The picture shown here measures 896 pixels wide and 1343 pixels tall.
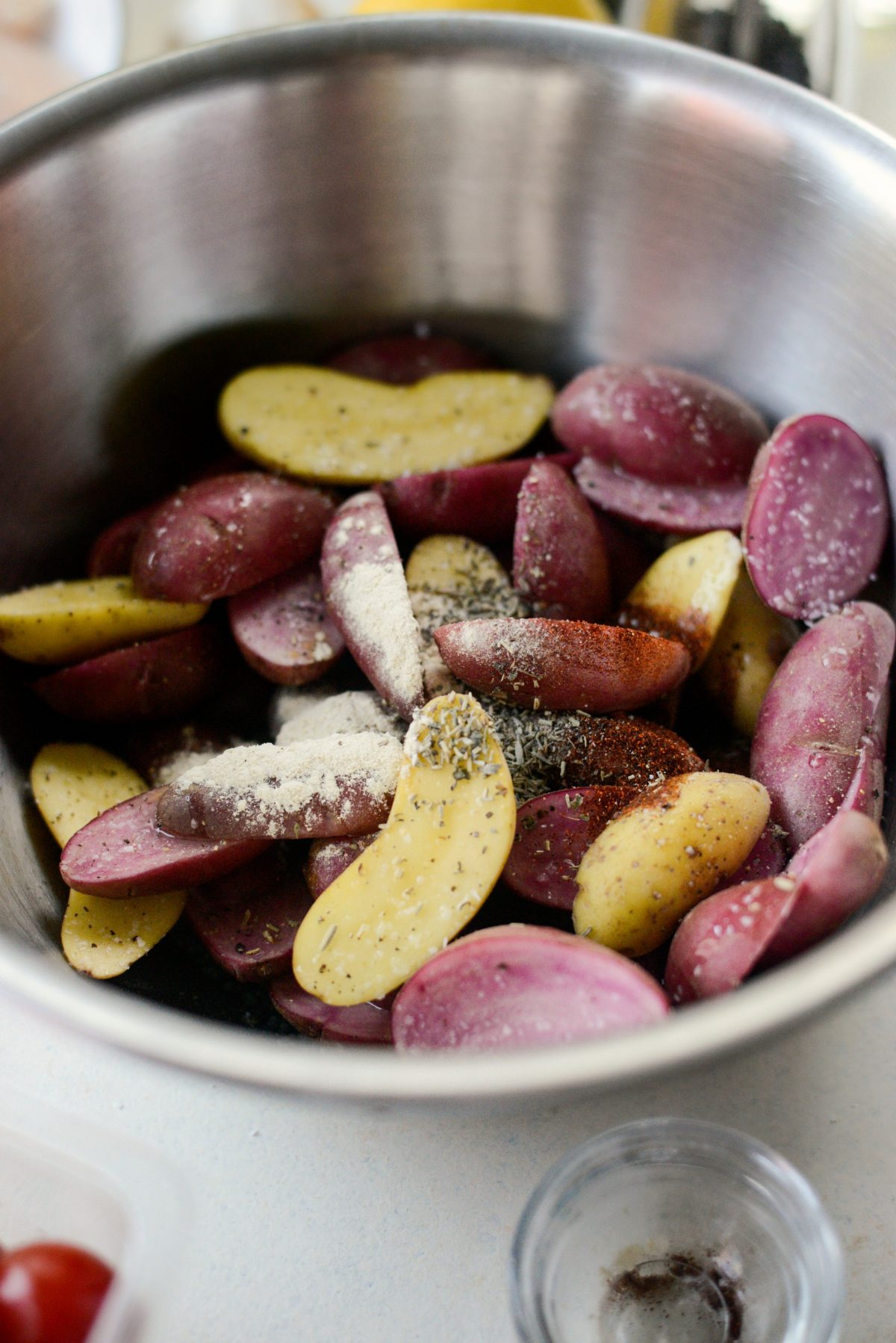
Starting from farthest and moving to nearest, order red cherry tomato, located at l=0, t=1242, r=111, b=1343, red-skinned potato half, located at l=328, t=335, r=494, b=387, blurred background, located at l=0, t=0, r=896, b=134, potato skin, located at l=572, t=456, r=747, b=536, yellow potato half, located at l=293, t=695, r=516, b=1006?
blurred background, located at l=0, t=0, r=896, b=134
red-skinned potato half, located at l=328, t=335, r=494, b=387
potato skin, located at l=572, t=456, r=747, b=536
yellow potato half, located at l=293, t=695, r=516, b=1006
red cherry tomato, located at l=0, t=1242, r=111, b=1343

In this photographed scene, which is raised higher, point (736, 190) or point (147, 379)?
point (736, 190)

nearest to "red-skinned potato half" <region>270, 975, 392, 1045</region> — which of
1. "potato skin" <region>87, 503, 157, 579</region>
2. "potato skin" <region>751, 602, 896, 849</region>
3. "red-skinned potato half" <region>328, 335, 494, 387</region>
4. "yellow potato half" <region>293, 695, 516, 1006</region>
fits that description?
"yellow potato half" <region>293, 695, 516, 1006</region>

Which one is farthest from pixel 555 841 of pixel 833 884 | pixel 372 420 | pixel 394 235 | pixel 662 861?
pixel 394 235

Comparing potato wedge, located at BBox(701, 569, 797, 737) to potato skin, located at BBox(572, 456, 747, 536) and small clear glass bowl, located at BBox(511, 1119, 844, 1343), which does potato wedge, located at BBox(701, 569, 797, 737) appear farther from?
small clear glass bowl, located at BBox(511, 1119, 844, 1343)

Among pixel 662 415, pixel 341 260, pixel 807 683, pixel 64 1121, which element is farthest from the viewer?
pixel 341 260

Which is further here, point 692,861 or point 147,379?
point 147,379

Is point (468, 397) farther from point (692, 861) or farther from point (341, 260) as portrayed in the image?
point (692, 861)

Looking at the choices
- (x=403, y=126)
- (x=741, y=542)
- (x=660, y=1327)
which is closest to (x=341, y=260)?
(x=403, y=126)
